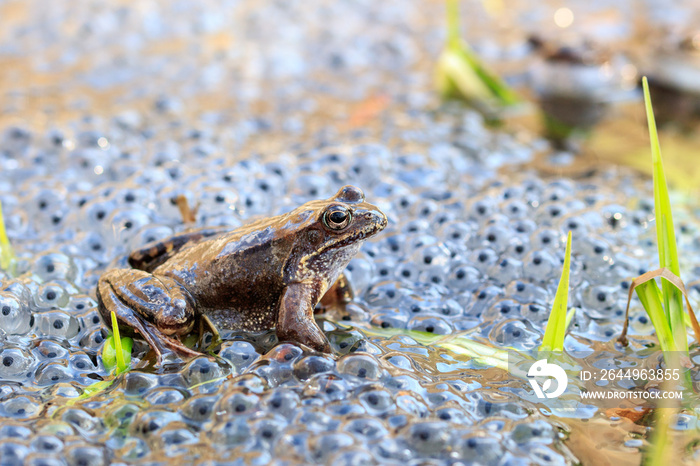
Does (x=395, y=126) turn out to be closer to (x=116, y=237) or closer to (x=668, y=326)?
(x=116, y=237)

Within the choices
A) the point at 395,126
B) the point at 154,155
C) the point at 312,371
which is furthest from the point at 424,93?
the point at 312,371

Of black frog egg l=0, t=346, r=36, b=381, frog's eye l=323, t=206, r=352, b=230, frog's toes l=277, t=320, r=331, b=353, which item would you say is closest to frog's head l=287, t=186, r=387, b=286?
frog's eye l=323, t=206, r=352, b=230

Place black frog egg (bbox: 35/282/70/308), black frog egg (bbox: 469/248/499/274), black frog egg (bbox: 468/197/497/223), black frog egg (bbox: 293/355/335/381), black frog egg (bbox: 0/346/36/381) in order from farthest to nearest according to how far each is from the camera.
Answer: black frog egg (bbox: 468/197/497/223), black frog egg (bbox: 469/248/499/274), black frog egg (bbox: 35/282/70/308), black frog egg (bbox: 0/346/36/381), black frog egg (bbox: 293/355/335/381)

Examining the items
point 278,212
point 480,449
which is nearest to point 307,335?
point 480,449

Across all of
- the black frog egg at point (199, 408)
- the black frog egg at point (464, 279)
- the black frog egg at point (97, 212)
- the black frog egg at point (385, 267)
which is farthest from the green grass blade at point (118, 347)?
the black frog egg at point (464, 279)

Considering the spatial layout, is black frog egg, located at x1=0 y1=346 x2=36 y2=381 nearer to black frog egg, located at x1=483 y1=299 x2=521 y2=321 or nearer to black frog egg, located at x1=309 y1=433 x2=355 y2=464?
black frog egg, located at x1=309 y1=433 x2=355 y2=464

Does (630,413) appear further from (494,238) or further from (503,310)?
(494,238)

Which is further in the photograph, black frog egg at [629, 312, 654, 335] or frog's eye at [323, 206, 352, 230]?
black frog egg at [629, 312, 654, 335]
